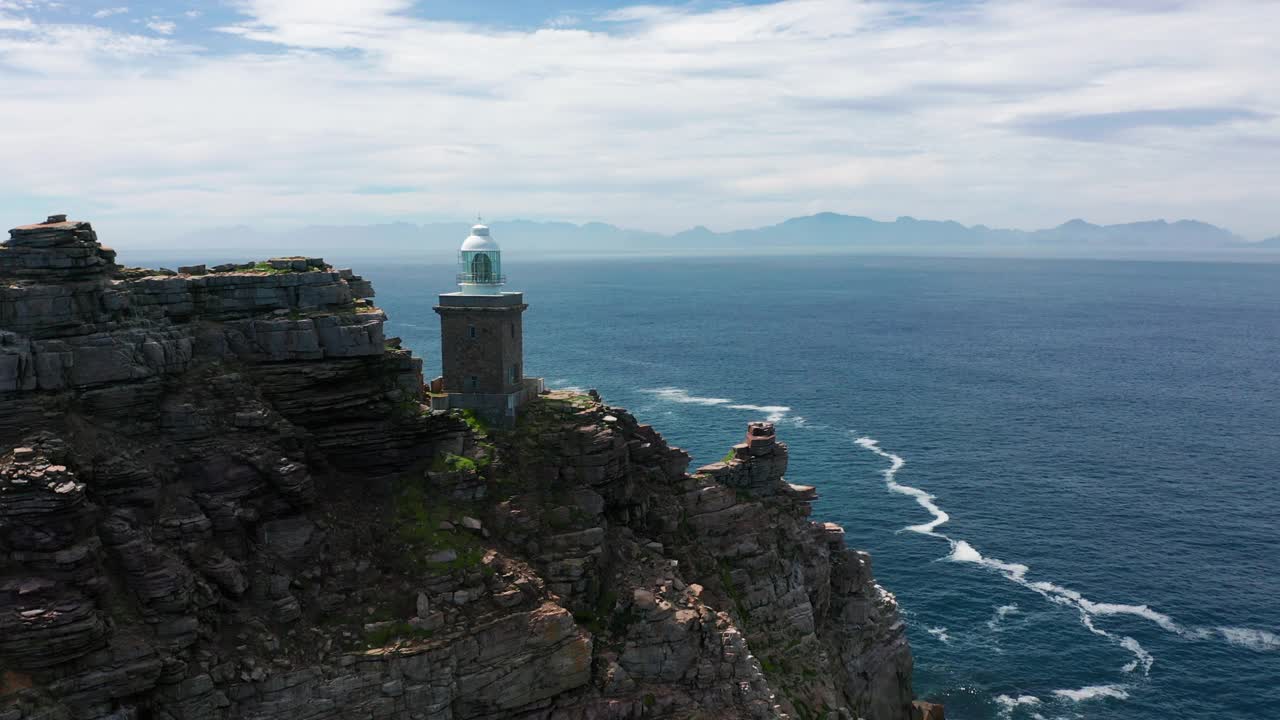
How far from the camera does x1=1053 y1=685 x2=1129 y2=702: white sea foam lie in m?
61.1

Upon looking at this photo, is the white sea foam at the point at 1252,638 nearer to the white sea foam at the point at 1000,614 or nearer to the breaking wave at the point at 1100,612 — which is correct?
the breaking wave at the point at 1100,612

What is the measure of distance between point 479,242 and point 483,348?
250 inches

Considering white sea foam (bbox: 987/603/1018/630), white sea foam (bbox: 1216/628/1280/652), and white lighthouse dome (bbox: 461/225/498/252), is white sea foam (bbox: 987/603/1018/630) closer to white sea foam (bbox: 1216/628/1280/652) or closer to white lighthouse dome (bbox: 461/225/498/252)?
white sea foam (bbox: 1216/628/1280/652)

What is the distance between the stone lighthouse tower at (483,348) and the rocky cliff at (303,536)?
6.80 ft

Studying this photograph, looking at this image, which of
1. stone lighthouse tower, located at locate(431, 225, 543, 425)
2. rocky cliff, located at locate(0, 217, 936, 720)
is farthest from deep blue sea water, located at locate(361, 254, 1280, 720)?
stone lighthouse tower, located at locate(431, 225, 543, 425)

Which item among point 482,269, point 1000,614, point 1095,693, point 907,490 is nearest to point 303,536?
point 482,269

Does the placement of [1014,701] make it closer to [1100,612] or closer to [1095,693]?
[1095,693]

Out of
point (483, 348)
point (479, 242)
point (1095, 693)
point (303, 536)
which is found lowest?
point (1095, 693)

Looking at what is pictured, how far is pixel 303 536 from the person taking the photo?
140 ft

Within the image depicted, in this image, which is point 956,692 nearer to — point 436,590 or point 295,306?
point 436,590

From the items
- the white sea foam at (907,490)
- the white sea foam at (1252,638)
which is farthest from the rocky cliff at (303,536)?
the white sea foam at (907,490)

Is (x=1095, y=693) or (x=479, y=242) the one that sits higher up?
(x=479, y=242)

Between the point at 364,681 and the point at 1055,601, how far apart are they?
55552 millimetres

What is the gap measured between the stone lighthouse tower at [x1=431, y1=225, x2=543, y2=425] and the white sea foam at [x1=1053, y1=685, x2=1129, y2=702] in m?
40.2
